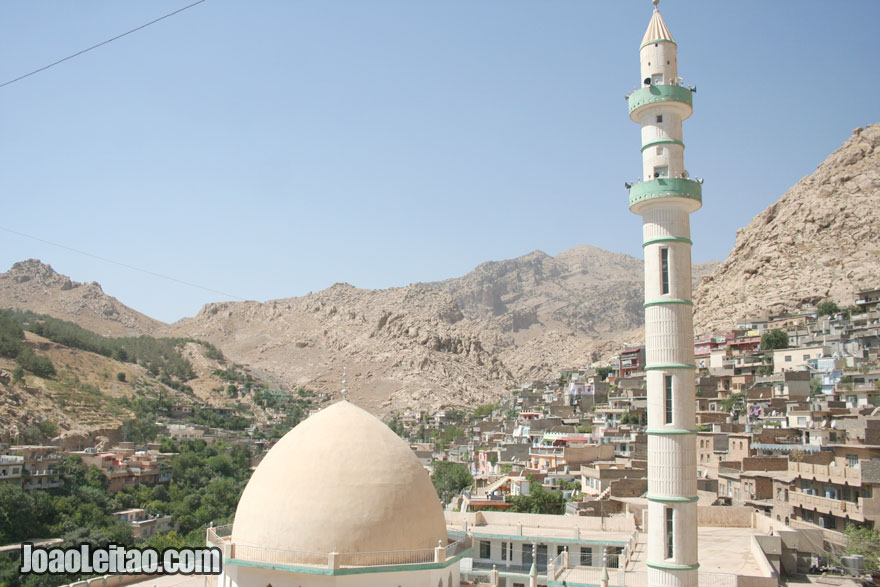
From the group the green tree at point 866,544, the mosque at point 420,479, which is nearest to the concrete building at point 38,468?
the mosque at point 420,479

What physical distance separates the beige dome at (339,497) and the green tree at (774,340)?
3838 centimetres

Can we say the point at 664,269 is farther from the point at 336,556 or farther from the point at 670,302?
the point at 336,556

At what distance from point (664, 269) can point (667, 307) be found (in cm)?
66

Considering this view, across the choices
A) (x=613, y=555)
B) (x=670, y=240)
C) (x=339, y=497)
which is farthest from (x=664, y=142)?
(x=613, y=555)

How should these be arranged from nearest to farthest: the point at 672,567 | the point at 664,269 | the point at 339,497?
the point at 339,497, the point at 672,567, the point at 664,269

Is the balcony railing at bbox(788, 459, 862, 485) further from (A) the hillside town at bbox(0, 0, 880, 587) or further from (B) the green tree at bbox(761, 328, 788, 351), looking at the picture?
(B) the green tree at bbox(761, 328, 788, 351)

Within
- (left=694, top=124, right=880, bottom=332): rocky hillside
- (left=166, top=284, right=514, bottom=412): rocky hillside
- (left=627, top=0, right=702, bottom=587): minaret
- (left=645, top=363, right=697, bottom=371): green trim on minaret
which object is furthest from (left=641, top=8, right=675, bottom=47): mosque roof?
(left=166, top=284, right=514, bottom=412): rocky hillside

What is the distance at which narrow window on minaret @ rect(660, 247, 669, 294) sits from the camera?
42.4 feet

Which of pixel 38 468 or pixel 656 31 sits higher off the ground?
pixel 656 31

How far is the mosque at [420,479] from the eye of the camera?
35.7ft

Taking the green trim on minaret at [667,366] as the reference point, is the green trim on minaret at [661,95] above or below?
above

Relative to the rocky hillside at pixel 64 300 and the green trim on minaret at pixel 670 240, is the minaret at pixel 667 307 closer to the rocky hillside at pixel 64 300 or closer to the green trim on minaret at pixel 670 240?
the green trim on minaret at pixel 670 240

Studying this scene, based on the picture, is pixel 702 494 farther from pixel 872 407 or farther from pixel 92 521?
pixel 92 521

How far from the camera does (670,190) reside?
13.1 meters
